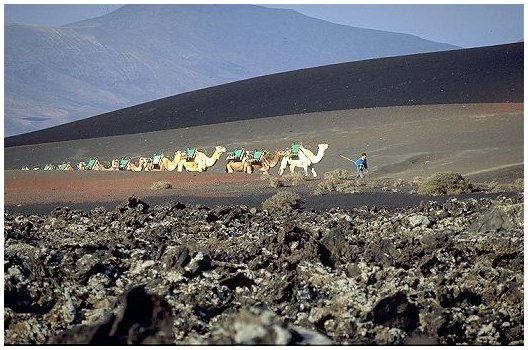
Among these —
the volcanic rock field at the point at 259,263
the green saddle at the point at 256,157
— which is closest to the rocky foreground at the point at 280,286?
the volcanic rock field at the point at 259,263

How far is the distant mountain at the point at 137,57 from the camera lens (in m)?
104

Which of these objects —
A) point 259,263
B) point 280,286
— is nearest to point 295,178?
point 259,263

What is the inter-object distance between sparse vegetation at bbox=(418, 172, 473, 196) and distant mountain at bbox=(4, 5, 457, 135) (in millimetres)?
68162

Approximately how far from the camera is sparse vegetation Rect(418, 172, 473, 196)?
15.5 metres

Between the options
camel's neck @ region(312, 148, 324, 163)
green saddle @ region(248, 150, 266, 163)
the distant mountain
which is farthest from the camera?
the distant mountain

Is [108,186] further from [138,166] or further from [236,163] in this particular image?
[138,166]

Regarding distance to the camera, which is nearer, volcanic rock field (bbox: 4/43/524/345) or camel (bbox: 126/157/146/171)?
volcanic rock field (bbox: 4/43/524/345)

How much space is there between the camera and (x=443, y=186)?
51.3 feet

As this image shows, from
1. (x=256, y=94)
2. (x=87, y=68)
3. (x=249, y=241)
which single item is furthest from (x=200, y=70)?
(x=249, y=241)

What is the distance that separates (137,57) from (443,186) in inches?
5331

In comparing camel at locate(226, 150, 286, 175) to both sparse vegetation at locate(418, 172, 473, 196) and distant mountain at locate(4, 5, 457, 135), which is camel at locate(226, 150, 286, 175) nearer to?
sparse vegetation at locate(418, 172, 473, 196)

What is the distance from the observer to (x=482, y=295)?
7.16m

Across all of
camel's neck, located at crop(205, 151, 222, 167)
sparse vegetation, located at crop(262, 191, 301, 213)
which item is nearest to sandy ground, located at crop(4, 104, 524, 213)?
camel's neck, located at crop(205, 151, 222, 167)

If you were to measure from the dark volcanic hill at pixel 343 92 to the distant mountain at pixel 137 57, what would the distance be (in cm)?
3712
